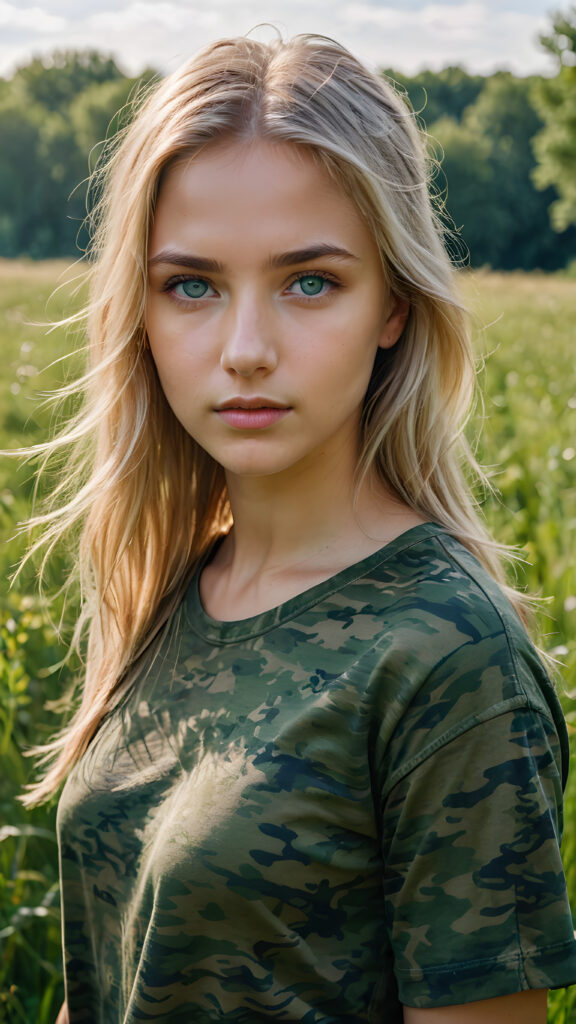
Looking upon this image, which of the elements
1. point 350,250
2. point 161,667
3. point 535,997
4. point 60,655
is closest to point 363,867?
point 535,997

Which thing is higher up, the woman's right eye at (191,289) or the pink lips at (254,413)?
the woman's right eye at (191,289)

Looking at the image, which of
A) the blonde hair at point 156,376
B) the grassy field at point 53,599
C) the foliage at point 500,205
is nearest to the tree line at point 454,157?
the foliage at point 500,205

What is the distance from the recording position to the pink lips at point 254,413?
131 cm

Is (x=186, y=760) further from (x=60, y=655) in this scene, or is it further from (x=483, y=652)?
(x=60, y=655)

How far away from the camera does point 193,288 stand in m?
1.37

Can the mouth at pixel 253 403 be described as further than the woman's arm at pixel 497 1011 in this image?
Yes

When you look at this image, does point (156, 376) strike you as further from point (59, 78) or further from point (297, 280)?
point (59, 78)

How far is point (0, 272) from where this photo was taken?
17.0 metres

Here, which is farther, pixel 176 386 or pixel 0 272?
pixel 0 272

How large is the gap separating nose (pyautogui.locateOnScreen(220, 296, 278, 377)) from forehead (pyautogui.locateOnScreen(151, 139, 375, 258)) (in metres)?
0.09

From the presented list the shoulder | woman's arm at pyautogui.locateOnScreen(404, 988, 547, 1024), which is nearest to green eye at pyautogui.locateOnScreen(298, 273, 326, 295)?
the shoulder

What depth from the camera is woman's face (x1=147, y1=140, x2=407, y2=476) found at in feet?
4.18

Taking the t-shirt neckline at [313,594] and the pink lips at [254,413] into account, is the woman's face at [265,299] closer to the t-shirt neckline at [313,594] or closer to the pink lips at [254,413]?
the pink lips at [254,413]

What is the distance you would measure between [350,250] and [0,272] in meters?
17.0
